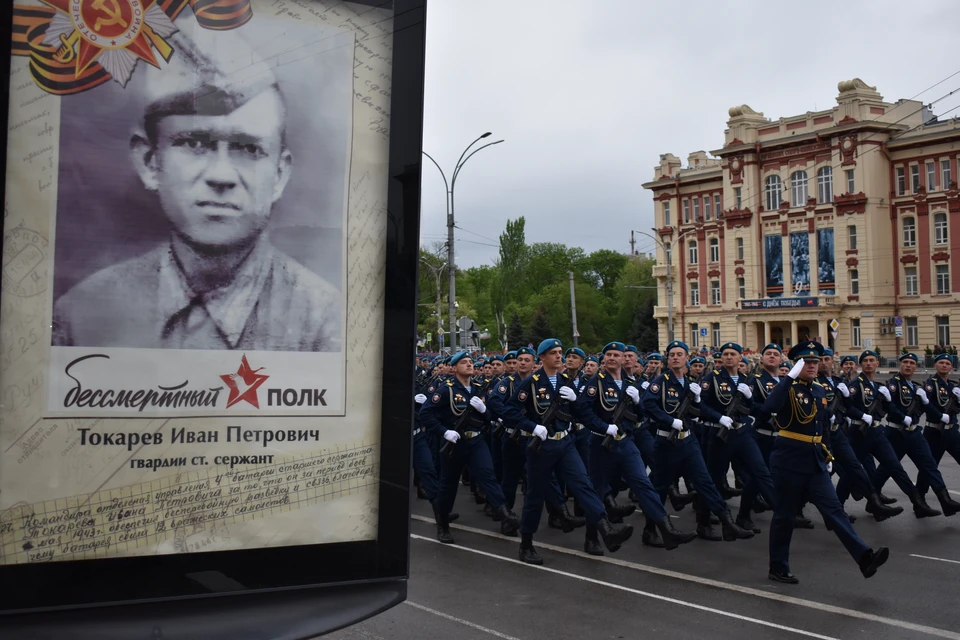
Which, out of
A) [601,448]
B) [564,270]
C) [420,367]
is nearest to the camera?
[601,448]

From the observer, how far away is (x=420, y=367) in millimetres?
20719

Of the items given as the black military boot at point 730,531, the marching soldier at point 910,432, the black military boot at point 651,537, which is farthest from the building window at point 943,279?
the black military boot at point 651,537

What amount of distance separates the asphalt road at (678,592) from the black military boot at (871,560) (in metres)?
0.21

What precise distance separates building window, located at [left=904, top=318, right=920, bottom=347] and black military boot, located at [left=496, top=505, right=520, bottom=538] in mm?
50851

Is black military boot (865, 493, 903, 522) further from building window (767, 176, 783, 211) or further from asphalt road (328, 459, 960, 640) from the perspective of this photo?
building window (767, 176, 783, 211)

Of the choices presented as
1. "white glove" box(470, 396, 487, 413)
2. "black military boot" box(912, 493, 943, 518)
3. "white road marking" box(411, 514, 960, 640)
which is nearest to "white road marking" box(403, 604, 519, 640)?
"white road marking" box(411, 514, 960, 640)

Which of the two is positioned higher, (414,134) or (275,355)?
(414,134)

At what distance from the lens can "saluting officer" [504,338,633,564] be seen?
28.2ft

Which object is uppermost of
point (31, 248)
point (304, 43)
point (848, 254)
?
point (848, 254)

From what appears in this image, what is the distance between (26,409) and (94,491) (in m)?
0.27

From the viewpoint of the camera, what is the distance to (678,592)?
24.7ft

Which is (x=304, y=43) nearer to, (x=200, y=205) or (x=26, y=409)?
(x=200, y=205)

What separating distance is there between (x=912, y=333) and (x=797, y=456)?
52.6 m

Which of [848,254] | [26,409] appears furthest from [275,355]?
[848,254]
